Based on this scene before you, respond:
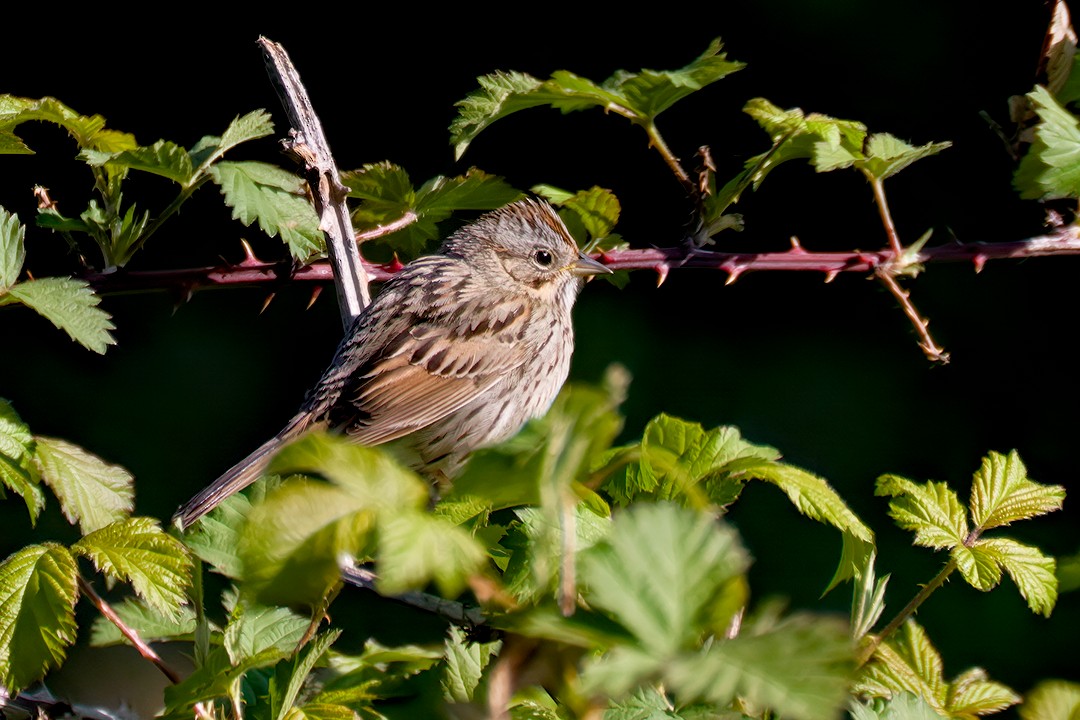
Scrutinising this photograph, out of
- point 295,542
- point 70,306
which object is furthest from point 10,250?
point 295,542

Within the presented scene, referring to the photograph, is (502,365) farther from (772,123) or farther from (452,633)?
(452,633)

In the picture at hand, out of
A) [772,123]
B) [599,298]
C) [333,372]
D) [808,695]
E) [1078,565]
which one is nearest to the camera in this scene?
[808,695]

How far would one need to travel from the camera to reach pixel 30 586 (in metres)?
1.18

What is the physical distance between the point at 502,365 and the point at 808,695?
2076mm

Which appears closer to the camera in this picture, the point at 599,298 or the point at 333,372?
the point at 333,372

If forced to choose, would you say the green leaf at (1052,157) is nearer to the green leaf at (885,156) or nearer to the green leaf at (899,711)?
the green leaf at (885,156)

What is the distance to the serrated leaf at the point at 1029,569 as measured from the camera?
125 centimetres

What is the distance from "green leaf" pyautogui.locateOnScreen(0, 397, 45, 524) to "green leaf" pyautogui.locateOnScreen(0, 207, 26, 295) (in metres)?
0.19

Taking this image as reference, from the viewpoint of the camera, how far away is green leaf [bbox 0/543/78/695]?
1.15m

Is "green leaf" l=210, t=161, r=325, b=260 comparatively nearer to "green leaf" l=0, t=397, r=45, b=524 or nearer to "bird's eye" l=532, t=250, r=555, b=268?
"green leaf" l=0, t=397, r=45, b=524

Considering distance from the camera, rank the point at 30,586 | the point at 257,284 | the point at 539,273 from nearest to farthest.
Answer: the point at 30,586, the point at 257,284, the point at 539,273

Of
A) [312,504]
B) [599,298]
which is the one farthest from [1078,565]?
[599,298]

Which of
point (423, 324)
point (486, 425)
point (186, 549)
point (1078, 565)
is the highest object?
Result: point (186, 549)

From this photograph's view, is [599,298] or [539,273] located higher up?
[539,273]
